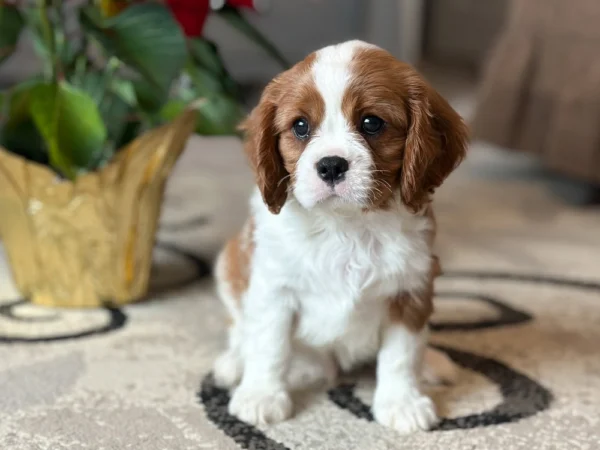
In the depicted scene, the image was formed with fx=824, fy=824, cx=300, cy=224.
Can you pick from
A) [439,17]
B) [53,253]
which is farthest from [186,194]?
[439,17]

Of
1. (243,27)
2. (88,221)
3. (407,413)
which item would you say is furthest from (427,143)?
(88,221)

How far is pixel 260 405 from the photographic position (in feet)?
3.85

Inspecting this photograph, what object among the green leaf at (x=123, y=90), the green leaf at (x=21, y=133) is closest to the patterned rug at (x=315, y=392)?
the green leaf at (x=21, y=133)

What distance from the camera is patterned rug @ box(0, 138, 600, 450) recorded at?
114 cm

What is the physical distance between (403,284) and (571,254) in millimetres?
953

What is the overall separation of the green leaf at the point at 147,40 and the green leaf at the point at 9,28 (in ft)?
0.59

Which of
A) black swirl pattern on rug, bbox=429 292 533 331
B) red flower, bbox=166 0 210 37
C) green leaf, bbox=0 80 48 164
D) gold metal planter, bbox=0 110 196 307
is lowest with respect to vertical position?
black swirl pattern on rug, bbox=429 292 533 331

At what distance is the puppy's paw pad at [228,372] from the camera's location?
1.29 m

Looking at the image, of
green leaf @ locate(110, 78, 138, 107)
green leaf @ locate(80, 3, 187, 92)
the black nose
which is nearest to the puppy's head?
the black nose

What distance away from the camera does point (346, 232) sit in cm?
117

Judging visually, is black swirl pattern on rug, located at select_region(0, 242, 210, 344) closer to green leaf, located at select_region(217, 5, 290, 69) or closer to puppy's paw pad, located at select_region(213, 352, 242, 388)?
puppy's paw pad, located at select_region(213, 352, 242, 388)

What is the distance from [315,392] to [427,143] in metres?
0.44

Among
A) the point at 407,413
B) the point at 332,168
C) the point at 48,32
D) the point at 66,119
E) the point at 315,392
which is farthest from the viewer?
the point at 48,32

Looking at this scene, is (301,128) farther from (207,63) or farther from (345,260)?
(207,63)
